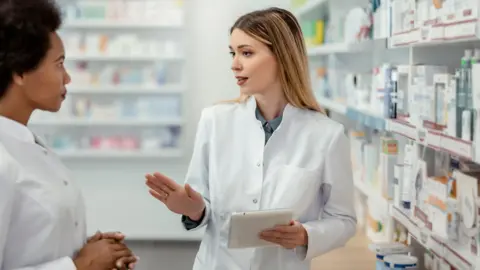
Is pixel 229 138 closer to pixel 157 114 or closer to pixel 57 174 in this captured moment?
pixel 57 174

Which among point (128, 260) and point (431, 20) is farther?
point (431, 20)

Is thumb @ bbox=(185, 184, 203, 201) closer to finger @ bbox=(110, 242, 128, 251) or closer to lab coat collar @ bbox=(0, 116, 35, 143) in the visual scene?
finger @ bbox=(110, 242, 128, 251)

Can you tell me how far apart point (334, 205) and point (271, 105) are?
387 millimetres

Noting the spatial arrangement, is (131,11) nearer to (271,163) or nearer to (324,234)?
(271,163)

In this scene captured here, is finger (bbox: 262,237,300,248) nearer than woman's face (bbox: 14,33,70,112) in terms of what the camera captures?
No

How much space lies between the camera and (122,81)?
734 cm

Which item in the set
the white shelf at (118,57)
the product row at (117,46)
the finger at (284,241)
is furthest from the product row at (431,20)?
the product row at (117,46)

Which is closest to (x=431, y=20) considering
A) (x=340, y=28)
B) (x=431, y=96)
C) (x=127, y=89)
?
(x=431, y=96)

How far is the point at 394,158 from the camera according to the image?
10.5 ft

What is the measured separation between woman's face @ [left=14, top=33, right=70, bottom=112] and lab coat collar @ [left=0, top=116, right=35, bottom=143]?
6 centimetres

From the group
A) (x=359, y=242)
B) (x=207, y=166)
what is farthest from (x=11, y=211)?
(x=359, y=242)

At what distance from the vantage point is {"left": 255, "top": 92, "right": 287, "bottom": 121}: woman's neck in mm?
2150

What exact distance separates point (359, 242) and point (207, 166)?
1.73 meters

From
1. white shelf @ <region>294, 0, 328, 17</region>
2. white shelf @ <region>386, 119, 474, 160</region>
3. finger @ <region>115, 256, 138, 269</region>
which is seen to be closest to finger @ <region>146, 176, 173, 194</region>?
finger @ <region>115, 256, 138, 269</region>
